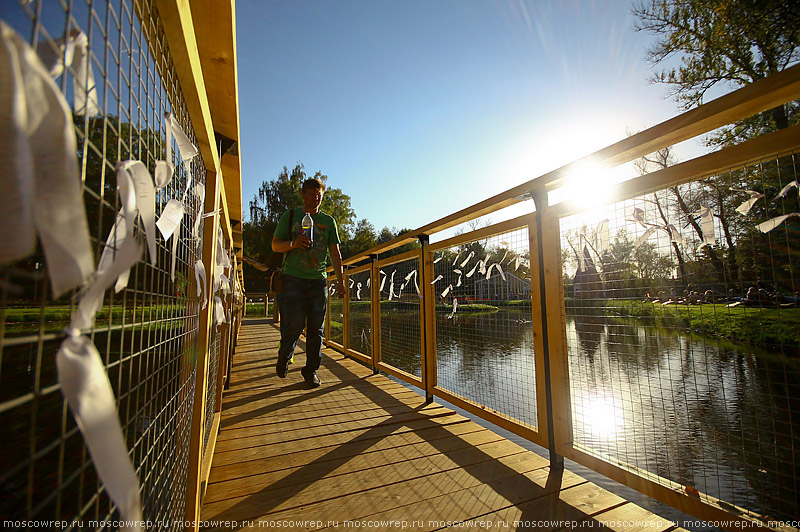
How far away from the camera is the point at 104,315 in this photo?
62cm

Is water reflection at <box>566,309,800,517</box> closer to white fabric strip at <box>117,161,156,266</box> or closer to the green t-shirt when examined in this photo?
white fabric strip at <box>117,161,156,266</box>

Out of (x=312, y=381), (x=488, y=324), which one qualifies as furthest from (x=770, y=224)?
(x=312, y=381)

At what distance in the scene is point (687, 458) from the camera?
2.41 m

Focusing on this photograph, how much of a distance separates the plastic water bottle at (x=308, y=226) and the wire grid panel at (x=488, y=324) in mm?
991

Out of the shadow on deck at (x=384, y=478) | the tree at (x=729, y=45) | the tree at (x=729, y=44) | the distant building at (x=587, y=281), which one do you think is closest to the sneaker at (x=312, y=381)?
the shadow on deck at (x=384, y=478)

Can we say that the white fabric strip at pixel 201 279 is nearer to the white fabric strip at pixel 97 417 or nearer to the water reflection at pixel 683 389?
the white fabric strip at pixel 97 417

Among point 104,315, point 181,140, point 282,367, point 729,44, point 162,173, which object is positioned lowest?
point 282,367

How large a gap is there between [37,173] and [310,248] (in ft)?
8.90

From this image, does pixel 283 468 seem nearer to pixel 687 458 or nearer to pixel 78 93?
pixel 78 93

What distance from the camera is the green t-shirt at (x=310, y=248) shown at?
300 centimetres

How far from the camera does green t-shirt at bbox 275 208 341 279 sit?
300 centimetres

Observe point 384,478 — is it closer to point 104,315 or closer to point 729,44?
point 104,315

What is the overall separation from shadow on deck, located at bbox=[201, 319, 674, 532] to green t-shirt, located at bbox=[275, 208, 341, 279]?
1.03 meters

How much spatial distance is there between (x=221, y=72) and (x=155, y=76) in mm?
568
